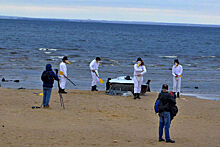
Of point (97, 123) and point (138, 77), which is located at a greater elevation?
point (138, 77)

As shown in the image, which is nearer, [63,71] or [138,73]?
[138,73]

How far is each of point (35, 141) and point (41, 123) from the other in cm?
181

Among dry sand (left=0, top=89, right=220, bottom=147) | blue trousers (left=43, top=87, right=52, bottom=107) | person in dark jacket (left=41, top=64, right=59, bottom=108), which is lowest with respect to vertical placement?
dry sand (left=0, top=89, right=220, bottom=147)

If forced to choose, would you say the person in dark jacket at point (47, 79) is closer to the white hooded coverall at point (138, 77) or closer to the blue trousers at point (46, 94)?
the blue trousers at point (46, 94)

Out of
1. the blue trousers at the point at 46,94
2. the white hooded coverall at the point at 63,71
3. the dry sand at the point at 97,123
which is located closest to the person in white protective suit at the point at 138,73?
the dry sand at the point at 97,123

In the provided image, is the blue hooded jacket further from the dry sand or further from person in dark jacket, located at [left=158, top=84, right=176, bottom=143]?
person in dark jacket, located at [left=158, top=84, right=176, bottom=143]

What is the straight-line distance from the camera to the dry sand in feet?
31.6

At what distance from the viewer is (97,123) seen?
11.6 m

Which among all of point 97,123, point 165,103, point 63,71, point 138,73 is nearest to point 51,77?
point 97,123

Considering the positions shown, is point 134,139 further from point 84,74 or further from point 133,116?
point 84,74

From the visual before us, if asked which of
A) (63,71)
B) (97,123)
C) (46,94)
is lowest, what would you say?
(97,123)

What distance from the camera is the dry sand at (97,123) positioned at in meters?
9.63

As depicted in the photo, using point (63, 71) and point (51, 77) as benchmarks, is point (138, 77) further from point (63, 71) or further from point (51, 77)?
point (51, 77)

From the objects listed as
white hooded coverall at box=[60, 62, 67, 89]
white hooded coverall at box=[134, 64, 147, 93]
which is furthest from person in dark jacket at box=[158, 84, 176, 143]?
white hooded coverall at box=[60, 62, 67, 89]
